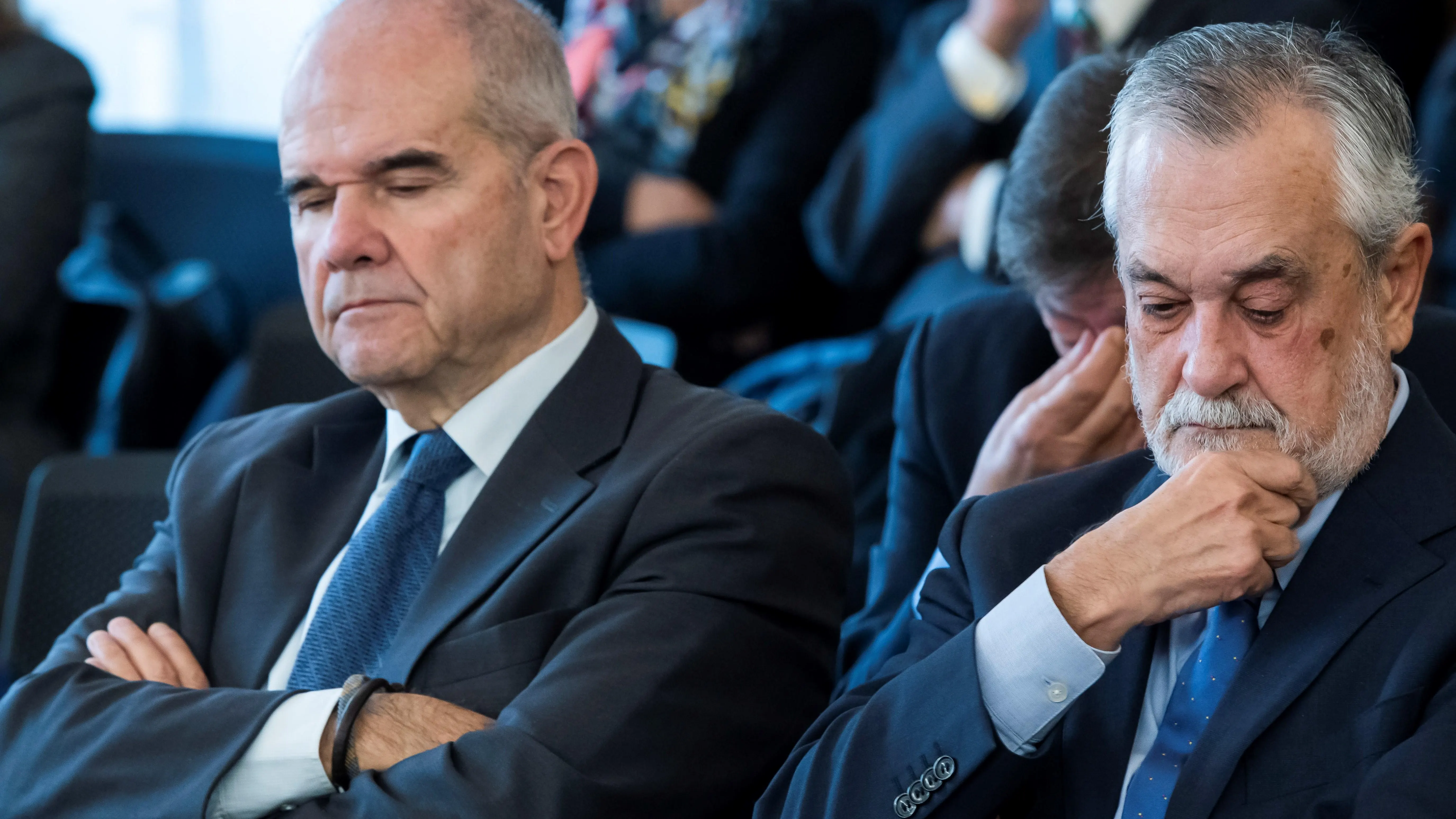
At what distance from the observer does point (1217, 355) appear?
128 centimetres

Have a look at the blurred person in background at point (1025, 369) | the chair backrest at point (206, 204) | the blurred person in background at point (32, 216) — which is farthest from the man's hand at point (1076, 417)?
the chair backrest at point (206, 204)

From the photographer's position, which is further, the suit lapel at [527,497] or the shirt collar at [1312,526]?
the suit lapel at [527,497]

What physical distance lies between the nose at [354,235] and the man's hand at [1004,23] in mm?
1619

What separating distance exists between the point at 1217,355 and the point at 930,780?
0.44m

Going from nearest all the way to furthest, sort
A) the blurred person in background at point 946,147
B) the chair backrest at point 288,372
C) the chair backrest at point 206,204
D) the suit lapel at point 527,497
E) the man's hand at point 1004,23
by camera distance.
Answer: the suit lapel at point 527,497 < the chair backrest at point 288,372 < the blurred person in background at point 946,147 < the man's hand at point 1004,23 < the chair backrest at point 206,204

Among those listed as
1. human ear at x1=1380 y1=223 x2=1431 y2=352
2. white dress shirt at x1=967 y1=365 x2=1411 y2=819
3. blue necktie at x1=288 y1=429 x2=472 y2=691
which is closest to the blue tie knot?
blue necktie at x1=288 y1=429 x2=472 y2=691

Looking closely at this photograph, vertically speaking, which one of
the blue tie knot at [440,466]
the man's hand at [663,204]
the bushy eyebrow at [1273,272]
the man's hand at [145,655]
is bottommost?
the man's hand at [663,204]

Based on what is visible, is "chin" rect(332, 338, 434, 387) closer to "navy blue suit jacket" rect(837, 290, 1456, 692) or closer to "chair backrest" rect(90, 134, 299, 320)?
"navy blue suit jacket" rect(837, 290, 1456, 692)

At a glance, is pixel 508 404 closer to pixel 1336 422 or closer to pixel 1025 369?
pixel 1025 369

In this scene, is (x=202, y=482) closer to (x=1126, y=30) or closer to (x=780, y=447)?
(x=780, y=447)

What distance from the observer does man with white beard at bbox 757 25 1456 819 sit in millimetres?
1214

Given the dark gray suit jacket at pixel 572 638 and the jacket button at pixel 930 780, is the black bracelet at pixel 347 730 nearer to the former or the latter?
the dark gray suit jacket at pixel 572 638

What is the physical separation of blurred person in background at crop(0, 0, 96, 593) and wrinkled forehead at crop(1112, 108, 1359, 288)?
250 cm

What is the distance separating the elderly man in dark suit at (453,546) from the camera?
1.51 meters
